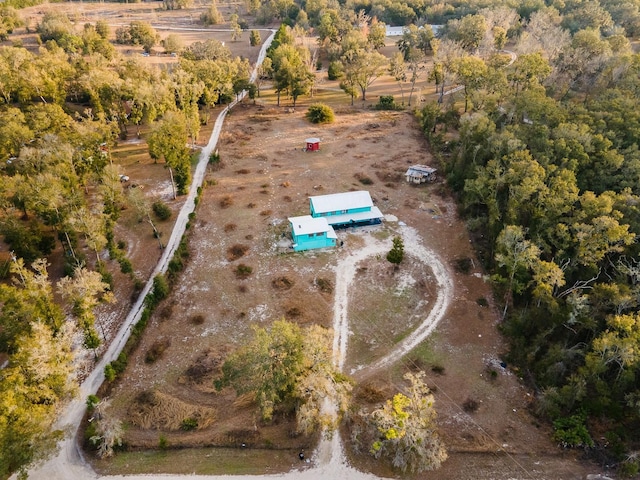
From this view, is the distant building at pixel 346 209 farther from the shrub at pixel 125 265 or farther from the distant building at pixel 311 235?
the shrub at pixel 125 265

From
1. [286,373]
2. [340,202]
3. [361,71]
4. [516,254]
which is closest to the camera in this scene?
[286,373]

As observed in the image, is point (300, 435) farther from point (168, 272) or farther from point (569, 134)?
point (569, 134)

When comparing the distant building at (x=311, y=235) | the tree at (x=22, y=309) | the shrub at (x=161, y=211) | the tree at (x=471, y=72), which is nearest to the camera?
the tree at (x=22, y=309)

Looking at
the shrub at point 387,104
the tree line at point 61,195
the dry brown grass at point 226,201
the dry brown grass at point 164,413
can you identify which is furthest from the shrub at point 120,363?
the shrub at point 387,104

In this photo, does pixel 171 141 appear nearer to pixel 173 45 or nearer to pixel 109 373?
pixel 109 373

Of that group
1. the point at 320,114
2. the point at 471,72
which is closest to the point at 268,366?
the point at 320,114

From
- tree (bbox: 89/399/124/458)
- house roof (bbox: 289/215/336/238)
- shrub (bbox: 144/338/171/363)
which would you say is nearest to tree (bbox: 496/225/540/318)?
house roof (bbox: 289/215/336/238)

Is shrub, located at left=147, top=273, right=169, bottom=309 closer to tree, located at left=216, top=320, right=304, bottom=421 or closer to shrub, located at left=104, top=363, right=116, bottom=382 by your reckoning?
shrub, located at left=104, top=363, right=116, bottom=382

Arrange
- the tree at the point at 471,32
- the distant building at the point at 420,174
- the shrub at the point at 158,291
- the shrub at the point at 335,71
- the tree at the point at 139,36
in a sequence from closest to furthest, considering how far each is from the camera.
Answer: the shrub at the point at 158,291 < the distant building at the point at 420,174 < the shrub at the point at 335,71 < the tree at the point at 471,32 < the tree at the point at 139,36
